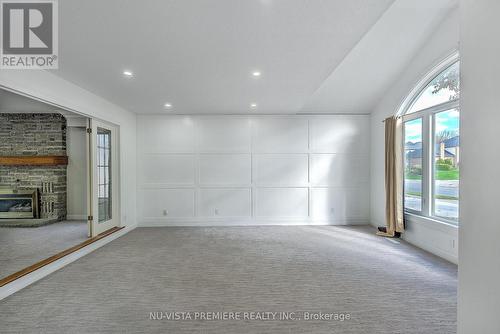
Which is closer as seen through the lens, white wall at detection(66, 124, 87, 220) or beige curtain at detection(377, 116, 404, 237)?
beige curtain at detection(377, 116, 404, 237)

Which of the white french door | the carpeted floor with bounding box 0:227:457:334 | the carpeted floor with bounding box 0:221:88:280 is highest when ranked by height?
the white french door

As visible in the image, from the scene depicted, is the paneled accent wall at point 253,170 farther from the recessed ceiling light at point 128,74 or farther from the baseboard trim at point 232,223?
the recessed ceiling light at point 128,74

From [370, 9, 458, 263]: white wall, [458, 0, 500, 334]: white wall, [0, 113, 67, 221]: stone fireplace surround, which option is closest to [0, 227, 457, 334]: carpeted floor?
[370, 9, 458, 263]: white wall

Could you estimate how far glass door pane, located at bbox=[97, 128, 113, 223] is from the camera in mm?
4512

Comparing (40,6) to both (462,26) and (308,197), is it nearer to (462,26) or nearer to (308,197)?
(462,26)

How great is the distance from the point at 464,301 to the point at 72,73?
453 cm

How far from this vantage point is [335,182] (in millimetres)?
5668

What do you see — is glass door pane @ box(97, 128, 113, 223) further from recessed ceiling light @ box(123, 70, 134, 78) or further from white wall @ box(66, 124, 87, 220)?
white wall @ box(66, 124, 87, 220)

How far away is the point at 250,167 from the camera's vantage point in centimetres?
564

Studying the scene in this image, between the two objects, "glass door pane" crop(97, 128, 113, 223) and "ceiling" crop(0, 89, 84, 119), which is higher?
"ceiling" crop(0, 89, 84, 119)

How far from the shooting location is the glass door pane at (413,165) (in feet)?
14.1

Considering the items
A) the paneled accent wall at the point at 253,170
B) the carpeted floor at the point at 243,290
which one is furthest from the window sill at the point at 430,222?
the paneled accent wall at the point at 253,170

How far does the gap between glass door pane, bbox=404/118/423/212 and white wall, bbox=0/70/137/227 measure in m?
5.87

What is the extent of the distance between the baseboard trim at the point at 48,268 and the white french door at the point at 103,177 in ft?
1.00
